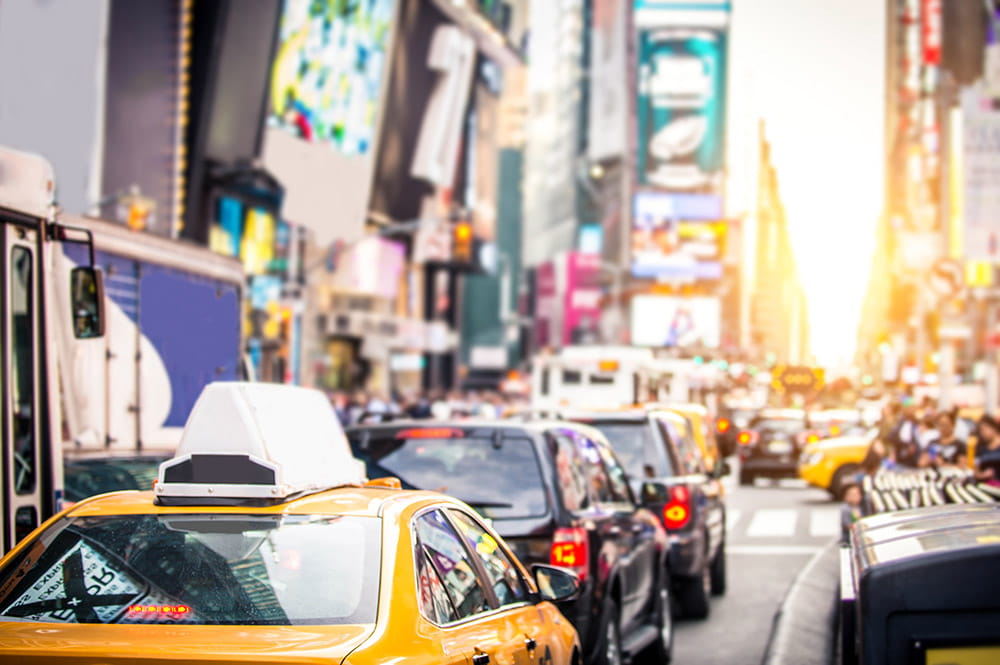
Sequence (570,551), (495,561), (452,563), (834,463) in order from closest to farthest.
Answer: (452,563) → (495,561) → (570,551) → (834,463)

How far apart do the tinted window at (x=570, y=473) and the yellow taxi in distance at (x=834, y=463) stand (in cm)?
1873

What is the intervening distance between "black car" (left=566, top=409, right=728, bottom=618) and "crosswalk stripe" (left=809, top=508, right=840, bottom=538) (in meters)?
8.27

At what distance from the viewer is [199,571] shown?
518cm

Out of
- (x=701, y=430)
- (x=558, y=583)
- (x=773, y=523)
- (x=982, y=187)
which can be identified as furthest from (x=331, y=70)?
(x=558, y=583)

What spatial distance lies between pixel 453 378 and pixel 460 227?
1692 inches

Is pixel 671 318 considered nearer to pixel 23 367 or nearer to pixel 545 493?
pixel 545 493

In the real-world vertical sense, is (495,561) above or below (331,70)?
below

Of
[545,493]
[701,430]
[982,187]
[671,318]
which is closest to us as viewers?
[545,493]

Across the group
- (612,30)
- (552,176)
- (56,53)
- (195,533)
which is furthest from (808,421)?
(552,176)

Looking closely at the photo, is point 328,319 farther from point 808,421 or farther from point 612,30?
point 612,30

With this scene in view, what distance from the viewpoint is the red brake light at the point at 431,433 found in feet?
31.1

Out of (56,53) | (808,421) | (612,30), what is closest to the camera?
(56,53)

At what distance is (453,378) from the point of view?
265ft

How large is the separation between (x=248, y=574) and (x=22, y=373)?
4.16 m
